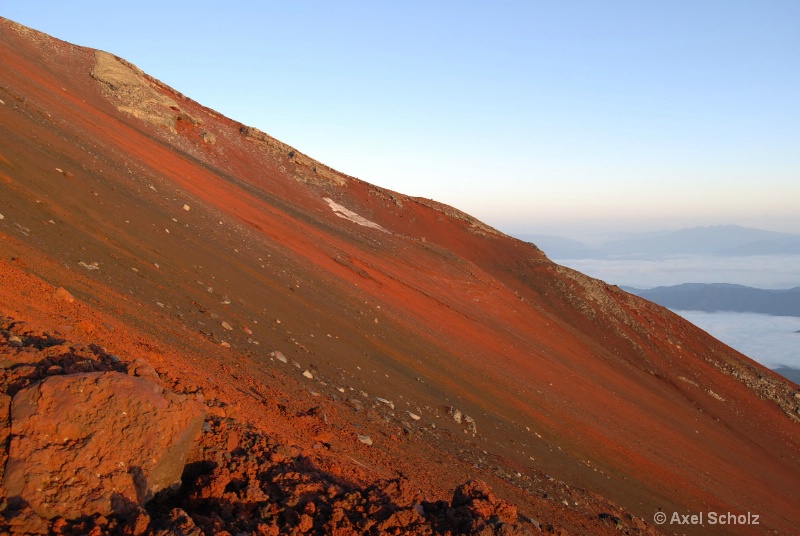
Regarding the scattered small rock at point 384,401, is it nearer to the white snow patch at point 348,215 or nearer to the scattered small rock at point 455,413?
the scattered small rock at point 455,413

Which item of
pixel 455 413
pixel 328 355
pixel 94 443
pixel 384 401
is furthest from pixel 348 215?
pixel 94 443

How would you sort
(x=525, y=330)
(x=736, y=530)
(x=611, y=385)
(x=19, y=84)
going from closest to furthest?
(x=736, y=530), (x=19, y=84), (x=611, y=385), (x=525, y=330)

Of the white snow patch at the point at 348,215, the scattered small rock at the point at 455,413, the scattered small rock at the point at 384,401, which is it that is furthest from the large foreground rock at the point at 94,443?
the white snow patch at the point at 348,215

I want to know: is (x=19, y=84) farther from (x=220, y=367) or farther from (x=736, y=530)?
(x=736, y=530)

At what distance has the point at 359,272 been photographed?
21.1 meters

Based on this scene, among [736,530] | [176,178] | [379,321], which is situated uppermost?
[176,178]

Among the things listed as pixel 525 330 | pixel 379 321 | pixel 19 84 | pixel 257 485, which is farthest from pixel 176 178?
pixel 257 485

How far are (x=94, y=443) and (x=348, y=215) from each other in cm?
3152

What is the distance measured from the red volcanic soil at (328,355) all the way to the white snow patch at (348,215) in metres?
0.63

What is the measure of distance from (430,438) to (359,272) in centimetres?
1150

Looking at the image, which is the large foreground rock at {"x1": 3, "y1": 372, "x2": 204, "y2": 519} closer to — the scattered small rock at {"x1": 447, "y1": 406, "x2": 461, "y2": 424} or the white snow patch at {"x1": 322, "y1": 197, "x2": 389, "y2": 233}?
the scattered small rock at {"x1": 447, "y1": 406, "x2": 461, "y2": 424}

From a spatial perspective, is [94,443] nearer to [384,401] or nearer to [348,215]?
[384,401]

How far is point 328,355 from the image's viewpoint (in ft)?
39.9

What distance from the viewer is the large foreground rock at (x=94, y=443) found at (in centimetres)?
356
